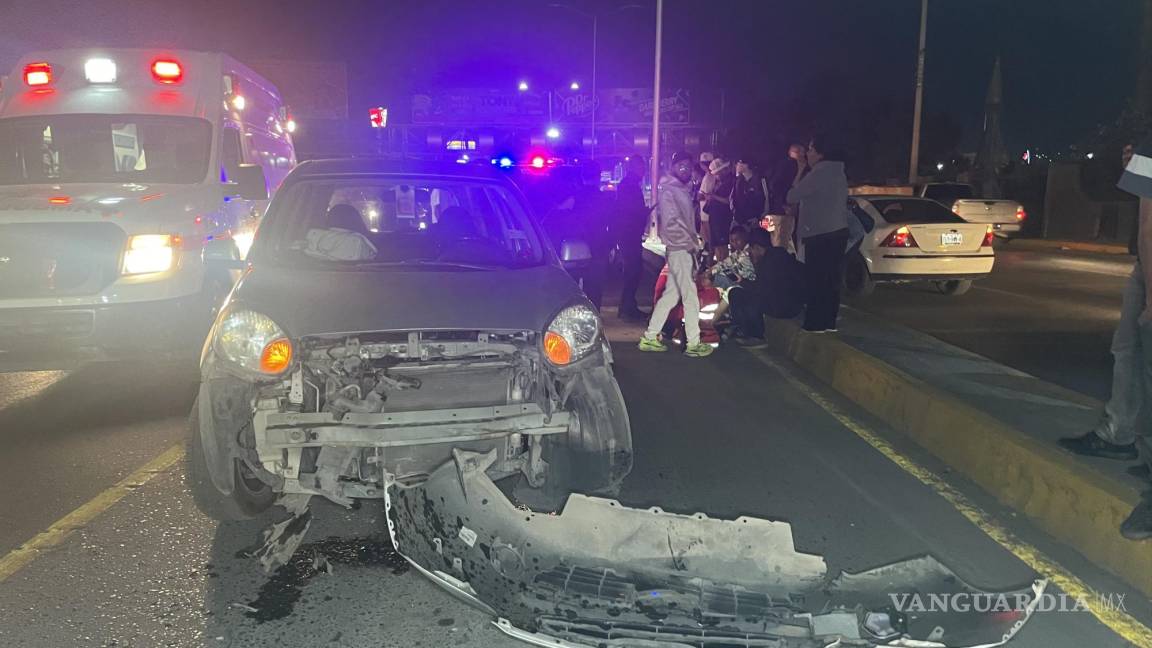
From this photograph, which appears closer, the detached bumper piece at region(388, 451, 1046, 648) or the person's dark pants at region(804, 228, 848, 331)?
the detached bumper piece at region(388, 451, 1046, 648)

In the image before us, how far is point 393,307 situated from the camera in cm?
368

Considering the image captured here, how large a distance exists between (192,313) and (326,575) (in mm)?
3637

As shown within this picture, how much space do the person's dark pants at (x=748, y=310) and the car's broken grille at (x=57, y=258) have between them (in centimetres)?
542

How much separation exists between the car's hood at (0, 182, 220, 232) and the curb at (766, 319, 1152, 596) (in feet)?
17.7

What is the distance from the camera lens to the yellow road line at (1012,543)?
3.16m

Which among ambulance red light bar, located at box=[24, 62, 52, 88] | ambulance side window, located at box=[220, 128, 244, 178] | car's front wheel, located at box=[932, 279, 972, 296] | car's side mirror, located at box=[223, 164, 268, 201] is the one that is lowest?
car's front wheel, located at box=[932, 279, 972, 296]

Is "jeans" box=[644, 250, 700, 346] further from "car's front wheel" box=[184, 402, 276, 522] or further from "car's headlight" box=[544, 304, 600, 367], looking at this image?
"car's front wheel" box=[184, 402, 276, 522]

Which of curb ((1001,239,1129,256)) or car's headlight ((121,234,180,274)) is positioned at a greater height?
car's headlight ((121,234,180,274))

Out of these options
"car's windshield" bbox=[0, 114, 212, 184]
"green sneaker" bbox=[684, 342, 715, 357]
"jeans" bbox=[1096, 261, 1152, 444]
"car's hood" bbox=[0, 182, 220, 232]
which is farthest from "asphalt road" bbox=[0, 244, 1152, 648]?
"car's windshield" bbox=[0, 114, 212, 184]

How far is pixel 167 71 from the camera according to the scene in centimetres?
783

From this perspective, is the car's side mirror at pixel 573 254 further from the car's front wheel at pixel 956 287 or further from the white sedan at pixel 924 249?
Answer: the car's front wheel at pixel 956 287

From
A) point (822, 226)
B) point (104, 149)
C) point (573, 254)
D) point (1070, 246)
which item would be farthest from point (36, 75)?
point (1070, 246)

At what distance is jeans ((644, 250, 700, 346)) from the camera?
7715 millimetres

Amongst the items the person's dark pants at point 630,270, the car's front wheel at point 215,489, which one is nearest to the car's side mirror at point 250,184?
the person's dark pants at point 630,270
